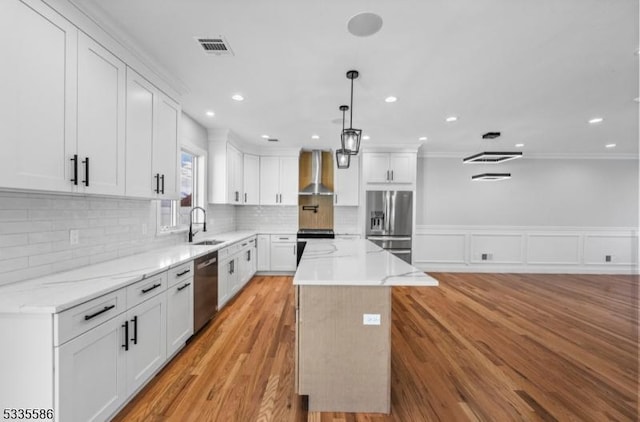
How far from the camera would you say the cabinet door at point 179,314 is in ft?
7.34

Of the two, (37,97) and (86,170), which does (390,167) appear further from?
(37,97)

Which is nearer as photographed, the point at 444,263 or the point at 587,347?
the point at 587,347

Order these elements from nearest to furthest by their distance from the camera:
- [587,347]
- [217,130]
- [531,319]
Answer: [587,347] → [531,319] → [217,130]

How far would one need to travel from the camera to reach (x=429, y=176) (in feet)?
19.1

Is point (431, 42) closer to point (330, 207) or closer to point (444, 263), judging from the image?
point (330, 207)

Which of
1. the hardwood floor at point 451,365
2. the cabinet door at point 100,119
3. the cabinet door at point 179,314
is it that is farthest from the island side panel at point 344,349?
the cabinet door at point 100,119

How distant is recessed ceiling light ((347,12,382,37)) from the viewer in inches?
67.6

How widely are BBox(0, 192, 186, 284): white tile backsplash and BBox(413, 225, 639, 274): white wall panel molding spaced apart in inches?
201

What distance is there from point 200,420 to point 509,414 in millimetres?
2027

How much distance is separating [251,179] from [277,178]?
520mm

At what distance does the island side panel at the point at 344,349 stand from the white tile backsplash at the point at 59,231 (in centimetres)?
169

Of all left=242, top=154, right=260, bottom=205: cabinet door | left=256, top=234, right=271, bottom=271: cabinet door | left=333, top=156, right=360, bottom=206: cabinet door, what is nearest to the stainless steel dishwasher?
left=256, top=234, right=271, bottom=271: cabinet door

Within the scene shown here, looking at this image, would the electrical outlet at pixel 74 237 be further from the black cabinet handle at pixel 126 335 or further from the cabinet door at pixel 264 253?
the cabinet door at pixel 264 253

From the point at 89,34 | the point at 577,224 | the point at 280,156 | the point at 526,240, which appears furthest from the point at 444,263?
the point at 89,34
